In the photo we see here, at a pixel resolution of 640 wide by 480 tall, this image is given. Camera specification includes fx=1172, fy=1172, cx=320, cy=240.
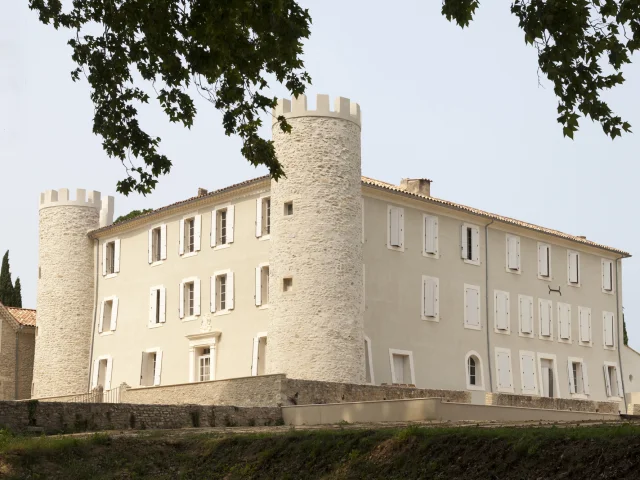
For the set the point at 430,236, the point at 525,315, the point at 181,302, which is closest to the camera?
the point at 430,236

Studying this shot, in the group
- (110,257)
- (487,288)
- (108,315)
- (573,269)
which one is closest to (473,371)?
(487,288)

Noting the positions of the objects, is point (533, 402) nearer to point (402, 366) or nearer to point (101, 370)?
point (402, 366)

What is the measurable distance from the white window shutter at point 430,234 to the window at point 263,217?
5994 mm

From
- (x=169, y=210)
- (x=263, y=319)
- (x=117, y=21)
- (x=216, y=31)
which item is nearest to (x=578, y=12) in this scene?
(x=216, y=31)

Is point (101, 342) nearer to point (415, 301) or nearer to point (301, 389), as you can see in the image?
point (415, 301)

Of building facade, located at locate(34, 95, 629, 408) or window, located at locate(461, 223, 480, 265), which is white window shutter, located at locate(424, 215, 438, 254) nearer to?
building facade, located at locate(34, 95, 629, 408)

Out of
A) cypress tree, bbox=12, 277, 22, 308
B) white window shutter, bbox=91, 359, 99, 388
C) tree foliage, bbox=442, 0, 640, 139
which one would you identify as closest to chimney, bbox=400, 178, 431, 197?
white window shutter, bbox=91, 359, 99, 388

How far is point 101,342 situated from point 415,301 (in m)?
14.5

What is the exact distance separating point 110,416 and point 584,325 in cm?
2869

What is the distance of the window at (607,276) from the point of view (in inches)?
2057

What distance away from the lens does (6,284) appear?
62219mm

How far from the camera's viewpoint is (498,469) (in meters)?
15.5

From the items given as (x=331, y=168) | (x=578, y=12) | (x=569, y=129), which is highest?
(x=331, y=168)

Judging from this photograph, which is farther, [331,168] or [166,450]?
[331,168]
